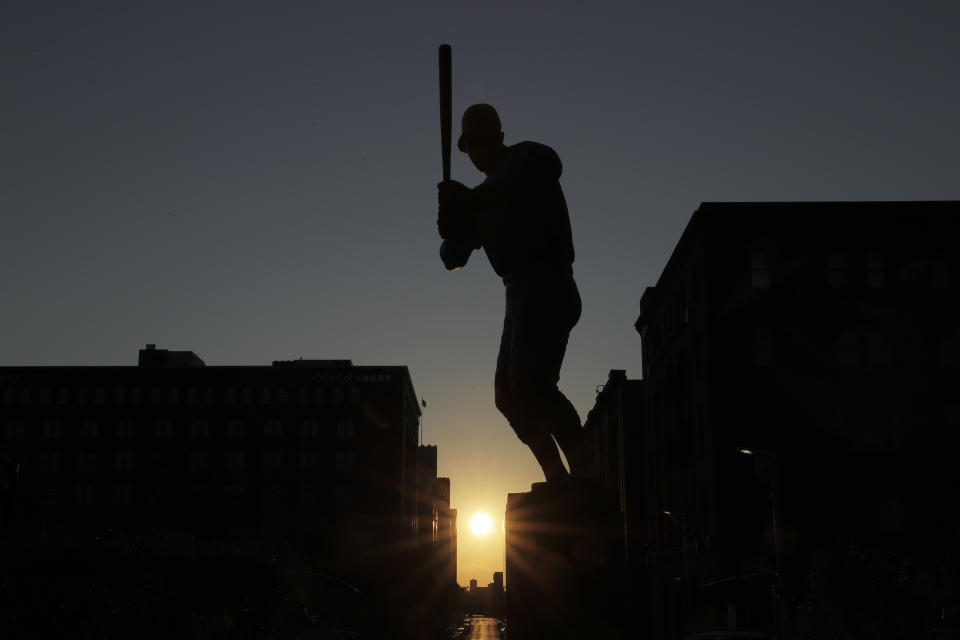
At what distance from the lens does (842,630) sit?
27969 millimetres

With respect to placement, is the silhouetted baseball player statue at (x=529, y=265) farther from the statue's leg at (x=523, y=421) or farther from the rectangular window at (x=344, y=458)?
the rectangular window at (x=344, y=458)

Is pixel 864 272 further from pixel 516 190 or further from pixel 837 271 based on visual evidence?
pixel 516 190

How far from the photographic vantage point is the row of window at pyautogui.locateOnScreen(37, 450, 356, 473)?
441 ft

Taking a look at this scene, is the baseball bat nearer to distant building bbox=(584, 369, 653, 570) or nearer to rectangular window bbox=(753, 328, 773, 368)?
rectangular window bbox=(753, 328, 773, 368)

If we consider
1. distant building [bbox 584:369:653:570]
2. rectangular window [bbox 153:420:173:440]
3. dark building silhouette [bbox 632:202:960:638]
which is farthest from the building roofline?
rectangular window [bbox 153:420:173:440]

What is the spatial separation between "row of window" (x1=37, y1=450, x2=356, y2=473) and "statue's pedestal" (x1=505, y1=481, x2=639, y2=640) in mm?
125281

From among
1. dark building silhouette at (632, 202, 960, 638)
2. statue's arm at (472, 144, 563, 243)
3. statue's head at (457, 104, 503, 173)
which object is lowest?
statue's arm at (472, 144, 563, 243)

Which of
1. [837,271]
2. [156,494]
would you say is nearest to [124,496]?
[156,494]

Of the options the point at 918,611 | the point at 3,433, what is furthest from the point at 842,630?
the point at 3,433

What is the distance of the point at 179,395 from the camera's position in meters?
138

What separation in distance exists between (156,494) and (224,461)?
359 inches

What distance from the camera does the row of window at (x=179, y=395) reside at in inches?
5379

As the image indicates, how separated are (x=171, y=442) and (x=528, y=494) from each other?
132550mm

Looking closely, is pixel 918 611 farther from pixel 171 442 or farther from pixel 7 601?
pixel 171 442
